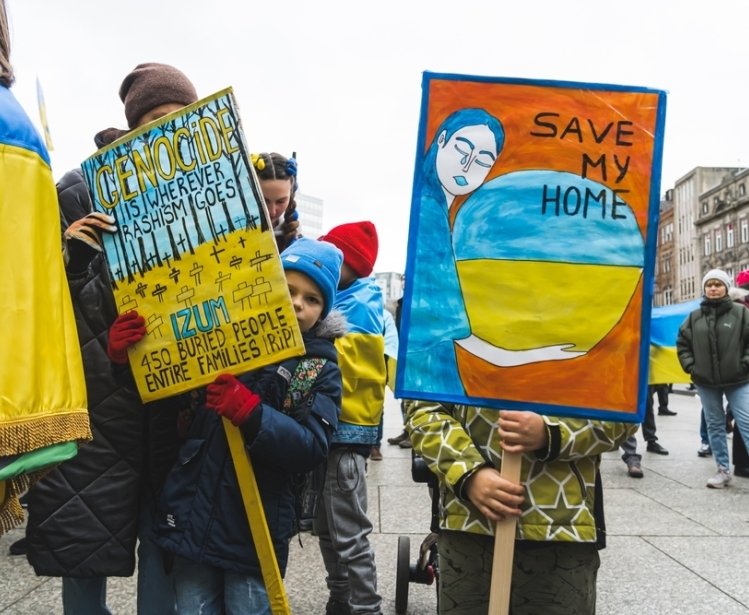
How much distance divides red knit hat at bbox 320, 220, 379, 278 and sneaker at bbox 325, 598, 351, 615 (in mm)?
1563

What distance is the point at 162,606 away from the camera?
7.57ft

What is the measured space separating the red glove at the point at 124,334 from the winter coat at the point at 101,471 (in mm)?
65

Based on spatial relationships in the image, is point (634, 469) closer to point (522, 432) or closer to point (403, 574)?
point (403, 574)

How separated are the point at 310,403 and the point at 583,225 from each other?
95 centimetres

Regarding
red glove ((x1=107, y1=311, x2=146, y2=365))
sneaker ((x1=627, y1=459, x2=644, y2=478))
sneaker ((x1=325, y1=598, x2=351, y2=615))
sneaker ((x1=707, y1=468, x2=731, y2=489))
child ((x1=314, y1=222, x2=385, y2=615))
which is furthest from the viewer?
sneaker ((x1=627, y1=459, x2=644, y2=478))

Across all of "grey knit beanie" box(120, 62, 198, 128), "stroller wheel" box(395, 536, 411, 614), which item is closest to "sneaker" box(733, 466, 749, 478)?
"stroller wheel" box(395, 536, 411, 614)

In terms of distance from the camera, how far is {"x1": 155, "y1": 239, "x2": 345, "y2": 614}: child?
1.96 m

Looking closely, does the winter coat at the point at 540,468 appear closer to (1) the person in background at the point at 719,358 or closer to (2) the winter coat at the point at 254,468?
(2) the winter coat at the point at 254,468

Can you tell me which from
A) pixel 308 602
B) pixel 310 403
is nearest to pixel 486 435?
pixel 310 403

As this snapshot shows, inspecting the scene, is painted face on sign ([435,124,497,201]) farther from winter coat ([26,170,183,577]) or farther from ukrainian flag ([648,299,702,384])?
ukrainian flag ([648,299,702,384])

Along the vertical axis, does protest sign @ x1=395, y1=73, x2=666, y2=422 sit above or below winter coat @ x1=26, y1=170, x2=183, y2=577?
above

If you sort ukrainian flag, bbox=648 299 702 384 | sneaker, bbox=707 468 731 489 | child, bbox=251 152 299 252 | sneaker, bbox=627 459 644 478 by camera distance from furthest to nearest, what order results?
ukrainian flag, bbox=648 299 702 384 < sneaker, bbox=627 459 644 478 < sneaker, bbox=707 468 731 489 < child, bbox=251 152 299 252

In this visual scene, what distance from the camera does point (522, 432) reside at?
1883 millimetres

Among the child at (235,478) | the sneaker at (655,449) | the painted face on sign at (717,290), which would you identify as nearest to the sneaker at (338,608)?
the child at (235,478)
